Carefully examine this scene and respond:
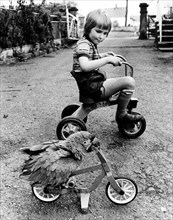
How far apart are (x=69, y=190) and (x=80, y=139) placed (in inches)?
18.2

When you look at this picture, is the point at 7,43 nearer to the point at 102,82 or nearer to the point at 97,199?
the point at 102,82

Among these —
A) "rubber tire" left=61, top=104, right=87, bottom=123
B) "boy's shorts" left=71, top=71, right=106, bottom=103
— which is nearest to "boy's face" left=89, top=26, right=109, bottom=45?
"boy's shorts" left=71, top=71, right=106, bottom=103

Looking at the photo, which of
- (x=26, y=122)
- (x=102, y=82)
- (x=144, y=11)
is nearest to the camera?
(x=102, y=82)

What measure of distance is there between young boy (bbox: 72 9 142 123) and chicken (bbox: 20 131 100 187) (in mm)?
1045

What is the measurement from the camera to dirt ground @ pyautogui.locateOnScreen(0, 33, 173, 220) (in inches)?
102

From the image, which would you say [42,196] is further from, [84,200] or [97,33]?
[97,33]

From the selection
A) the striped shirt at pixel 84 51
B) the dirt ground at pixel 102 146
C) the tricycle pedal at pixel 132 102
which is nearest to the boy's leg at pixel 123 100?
the tricycle pedal at pixel 132 102

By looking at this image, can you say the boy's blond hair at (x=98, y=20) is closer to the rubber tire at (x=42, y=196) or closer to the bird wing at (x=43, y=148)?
the bird wing at (x=43, y=148)

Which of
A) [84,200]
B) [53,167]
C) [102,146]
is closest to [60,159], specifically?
[53,167]

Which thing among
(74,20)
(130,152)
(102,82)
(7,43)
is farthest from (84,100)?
(74,20)

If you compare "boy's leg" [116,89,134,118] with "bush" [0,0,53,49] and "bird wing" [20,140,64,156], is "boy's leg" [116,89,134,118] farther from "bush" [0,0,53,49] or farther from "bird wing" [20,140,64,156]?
"bush" [0,0,53,49]

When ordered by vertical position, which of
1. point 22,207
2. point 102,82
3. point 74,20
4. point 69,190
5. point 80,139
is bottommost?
point 22,207

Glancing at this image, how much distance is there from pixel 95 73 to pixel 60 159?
1.32 m

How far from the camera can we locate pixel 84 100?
3459 mm
